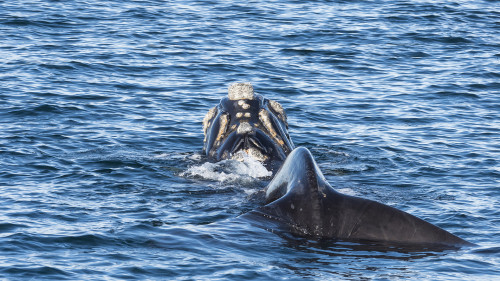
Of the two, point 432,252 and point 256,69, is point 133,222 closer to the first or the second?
point 432,252

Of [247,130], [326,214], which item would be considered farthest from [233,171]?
[326,214]

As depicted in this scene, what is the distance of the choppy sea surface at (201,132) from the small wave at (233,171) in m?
0.04

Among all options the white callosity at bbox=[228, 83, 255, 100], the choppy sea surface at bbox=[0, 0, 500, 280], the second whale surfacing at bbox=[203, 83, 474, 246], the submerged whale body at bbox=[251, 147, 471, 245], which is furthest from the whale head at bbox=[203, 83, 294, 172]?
the submerged whale body at bbox=[251, 147, 471, 245]

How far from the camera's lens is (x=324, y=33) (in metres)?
33.4

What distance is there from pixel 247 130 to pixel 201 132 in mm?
4788

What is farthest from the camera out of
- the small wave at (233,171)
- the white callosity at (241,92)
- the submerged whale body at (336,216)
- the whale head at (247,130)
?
the white callosity at (241,92)

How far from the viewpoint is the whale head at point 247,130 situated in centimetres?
1681

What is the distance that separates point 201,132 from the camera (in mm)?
21625

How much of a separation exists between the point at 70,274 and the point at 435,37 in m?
24.1

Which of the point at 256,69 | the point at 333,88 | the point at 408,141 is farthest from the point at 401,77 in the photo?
the point at 408,141

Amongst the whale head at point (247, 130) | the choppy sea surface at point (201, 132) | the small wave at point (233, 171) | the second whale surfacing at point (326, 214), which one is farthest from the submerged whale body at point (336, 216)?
the whale head at point (247, 130)

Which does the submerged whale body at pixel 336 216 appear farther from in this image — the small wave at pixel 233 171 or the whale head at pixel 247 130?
the whale head at pixel 247 130

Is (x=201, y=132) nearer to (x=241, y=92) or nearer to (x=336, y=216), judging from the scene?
(x=241, y=92)

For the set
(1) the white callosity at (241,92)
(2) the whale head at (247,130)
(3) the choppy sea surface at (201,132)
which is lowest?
(3) the choppy sea surface at (201,132)
